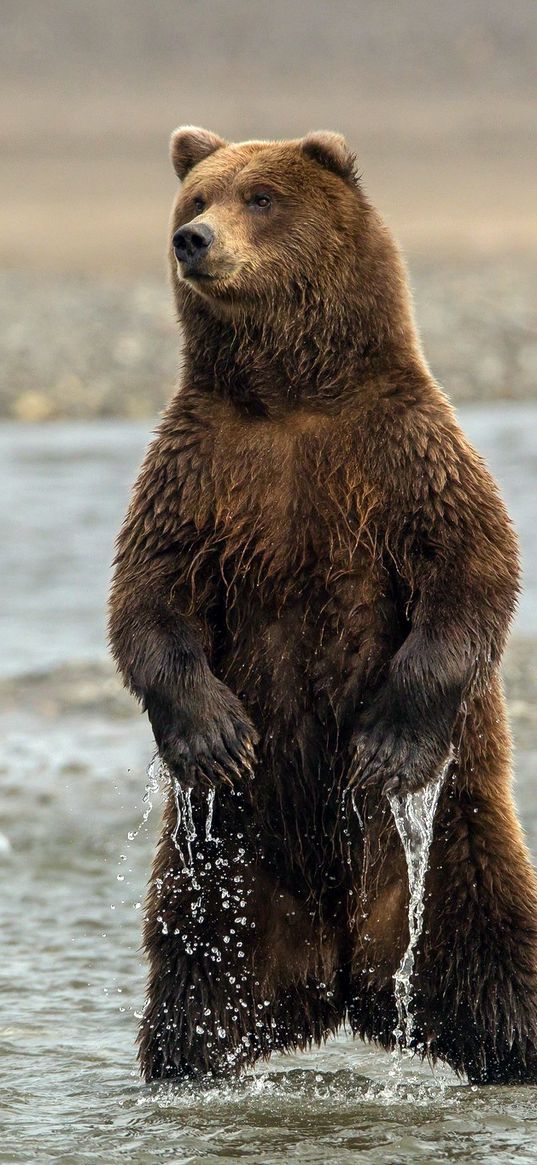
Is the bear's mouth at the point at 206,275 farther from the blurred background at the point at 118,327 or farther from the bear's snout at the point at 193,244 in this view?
the blurred background at the point at 118,327

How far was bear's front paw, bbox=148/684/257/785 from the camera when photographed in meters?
5.10

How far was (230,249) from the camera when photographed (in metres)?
5.18

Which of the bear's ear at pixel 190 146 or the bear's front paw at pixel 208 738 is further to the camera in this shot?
the bear's ear at pixel 190 146

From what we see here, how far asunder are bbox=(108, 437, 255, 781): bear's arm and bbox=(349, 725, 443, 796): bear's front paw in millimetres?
294

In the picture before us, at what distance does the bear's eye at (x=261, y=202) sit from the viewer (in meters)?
5.35

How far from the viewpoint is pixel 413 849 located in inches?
203

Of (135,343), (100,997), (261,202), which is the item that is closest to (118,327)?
(135,343)

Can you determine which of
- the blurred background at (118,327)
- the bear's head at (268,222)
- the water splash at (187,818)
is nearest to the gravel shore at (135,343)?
the blurred background at (118,327)

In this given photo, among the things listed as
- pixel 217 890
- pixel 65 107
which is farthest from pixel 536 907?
pixel 65 107

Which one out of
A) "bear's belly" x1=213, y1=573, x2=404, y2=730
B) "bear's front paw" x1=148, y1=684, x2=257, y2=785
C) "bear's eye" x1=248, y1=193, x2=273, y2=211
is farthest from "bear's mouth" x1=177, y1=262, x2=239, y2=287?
"bear's front paw" x1=148, y1=684, x2=257, y2=785

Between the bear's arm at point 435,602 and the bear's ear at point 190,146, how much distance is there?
1085 mm

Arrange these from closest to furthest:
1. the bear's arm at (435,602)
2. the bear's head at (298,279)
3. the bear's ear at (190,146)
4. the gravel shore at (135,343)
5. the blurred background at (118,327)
A: the bear's arm at (435,602) → the bear's head at (298,279) → the bear's ear at (190,146) → the blurred background at (118,327) → the gravel shore at (135,343)

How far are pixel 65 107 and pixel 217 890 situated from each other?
25720 millimetres

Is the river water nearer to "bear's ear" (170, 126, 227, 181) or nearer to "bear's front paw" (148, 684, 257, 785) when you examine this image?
"bear's front paw" (148, 684, 257, 785)
